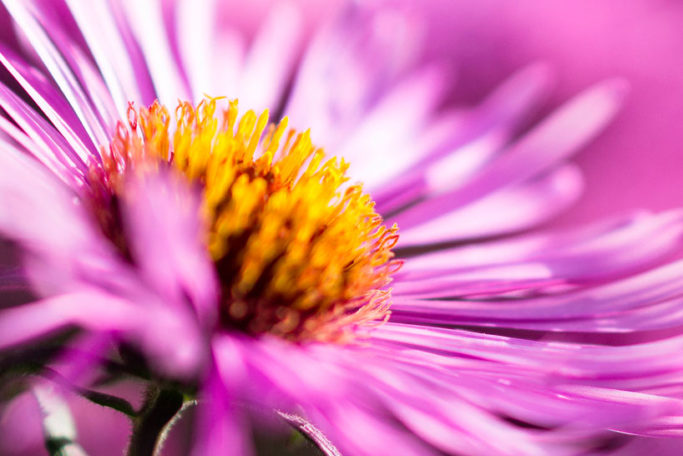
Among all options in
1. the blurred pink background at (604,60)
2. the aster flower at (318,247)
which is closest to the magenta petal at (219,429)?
the aster flower at (318,247)

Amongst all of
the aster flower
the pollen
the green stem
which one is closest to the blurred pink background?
the aster flower

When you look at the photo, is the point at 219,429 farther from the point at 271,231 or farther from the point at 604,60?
the point at 604,60

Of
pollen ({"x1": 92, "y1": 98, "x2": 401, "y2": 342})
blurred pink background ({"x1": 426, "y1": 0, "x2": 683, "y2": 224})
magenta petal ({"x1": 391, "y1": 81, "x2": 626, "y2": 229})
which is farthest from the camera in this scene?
blurred pink background ({"x1": 426, "y1": 0, "x2": 683, "y2": 224})

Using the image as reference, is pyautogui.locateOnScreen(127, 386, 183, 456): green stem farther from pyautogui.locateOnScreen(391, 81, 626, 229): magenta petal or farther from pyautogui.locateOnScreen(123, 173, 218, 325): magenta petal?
pyautogui.locateOnScreen(391, 81, 626, 229): magenta petal

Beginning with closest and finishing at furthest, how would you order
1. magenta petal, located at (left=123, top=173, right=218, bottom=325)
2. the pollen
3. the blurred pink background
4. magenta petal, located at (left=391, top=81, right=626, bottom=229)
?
magenta petal, located at (left=123, top=173, right=218, bottom=325) < the pollen < magenta petal, located at (left=391, top=81, right=626, bottom=229) < the blurred pink background

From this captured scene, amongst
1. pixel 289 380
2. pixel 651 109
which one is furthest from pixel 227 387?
pixel 651 109

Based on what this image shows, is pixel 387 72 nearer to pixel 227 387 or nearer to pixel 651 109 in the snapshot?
pixel 651 109

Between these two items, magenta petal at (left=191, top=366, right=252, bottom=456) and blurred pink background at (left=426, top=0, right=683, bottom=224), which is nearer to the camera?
magenta petal at (left=191, top=366, right=252, bottom=456)

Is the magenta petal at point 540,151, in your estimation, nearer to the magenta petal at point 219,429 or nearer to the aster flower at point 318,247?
the aster flower at point 318,247
